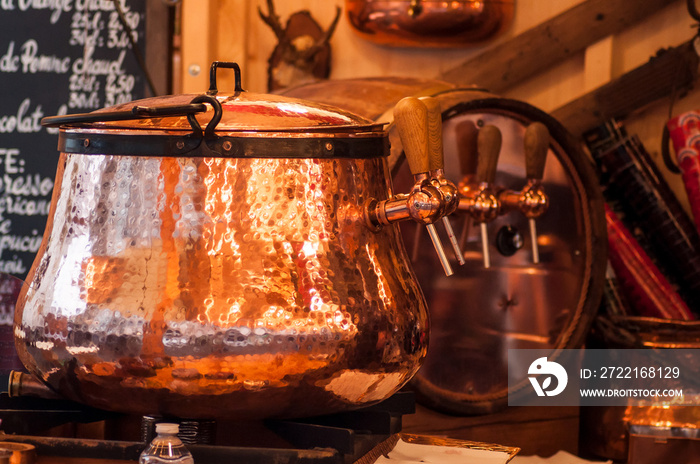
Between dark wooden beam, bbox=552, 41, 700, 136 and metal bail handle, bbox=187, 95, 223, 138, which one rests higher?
dark wooden beam, bbox=552, 41, 700, 136

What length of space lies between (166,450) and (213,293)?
0.16 metres

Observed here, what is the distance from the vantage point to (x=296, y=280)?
0.97 metres

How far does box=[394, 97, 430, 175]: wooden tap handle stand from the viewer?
1071 mm

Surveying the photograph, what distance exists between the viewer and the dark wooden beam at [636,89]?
2.15 meters

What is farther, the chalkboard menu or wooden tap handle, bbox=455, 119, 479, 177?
the chalkboard menu

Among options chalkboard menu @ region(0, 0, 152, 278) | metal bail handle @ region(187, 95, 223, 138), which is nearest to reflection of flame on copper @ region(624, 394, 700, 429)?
metal bail handle @ region(187, 95, 223, 138)

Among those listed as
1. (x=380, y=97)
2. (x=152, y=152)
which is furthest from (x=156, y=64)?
(x=152, y=152)

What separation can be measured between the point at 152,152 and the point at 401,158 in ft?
2.01

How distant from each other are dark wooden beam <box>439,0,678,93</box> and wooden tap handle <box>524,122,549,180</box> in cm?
71

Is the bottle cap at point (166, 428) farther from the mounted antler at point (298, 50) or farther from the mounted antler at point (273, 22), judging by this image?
the mounted antler at point (273, 22)

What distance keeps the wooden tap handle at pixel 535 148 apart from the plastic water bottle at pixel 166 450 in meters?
0.88

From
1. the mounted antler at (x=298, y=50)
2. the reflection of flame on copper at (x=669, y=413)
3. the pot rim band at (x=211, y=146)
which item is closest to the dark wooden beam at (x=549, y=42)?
the mounted antler at (x=298, y=50)

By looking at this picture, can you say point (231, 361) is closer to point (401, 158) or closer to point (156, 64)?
point (401, 158)

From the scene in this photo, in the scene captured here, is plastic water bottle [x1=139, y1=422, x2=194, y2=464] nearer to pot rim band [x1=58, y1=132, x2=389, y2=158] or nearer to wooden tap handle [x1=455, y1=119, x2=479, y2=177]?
pot rim band [x1=58, y1=132, x2=389, y2=158]
